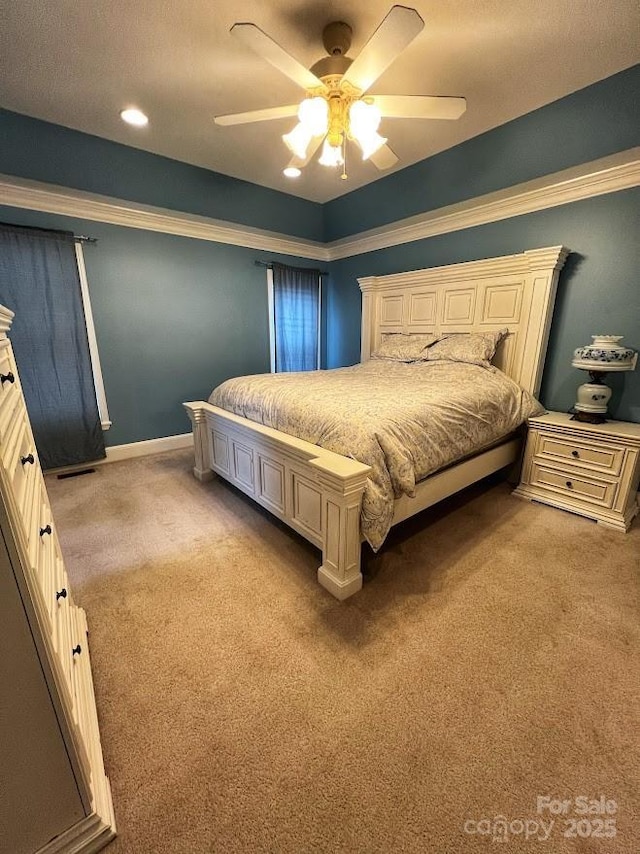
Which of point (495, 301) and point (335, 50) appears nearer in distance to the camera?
point (335, 50)

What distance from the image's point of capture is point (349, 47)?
1.95m

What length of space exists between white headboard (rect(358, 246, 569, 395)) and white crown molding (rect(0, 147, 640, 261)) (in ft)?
1.40

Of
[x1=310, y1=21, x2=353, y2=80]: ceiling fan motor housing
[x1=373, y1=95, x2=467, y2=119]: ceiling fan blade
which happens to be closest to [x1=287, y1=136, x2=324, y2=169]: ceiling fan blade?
[x1=310, y1=21, x2=353, y2=80]: ceiling fan motor housing

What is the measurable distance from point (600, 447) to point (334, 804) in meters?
2.43

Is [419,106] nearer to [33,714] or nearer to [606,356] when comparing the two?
[606,356]

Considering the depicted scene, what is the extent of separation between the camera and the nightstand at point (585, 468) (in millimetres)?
2232

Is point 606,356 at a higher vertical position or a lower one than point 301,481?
higher

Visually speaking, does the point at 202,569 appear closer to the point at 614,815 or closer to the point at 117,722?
the point at 117,722

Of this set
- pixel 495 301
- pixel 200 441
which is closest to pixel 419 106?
pixel 495 301

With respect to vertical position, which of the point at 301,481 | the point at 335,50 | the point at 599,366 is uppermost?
the point at 335,50

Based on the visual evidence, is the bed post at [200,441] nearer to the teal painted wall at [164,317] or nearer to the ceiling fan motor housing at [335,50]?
the teal painted wall at [164,317]

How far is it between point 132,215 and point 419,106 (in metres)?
2.66

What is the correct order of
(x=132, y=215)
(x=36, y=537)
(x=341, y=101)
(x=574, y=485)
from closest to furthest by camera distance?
(x=36, y=537)
(x=341, y=101)
(x=574, y=485)
(x=132, y=215)

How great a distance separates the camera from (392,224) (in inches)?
150
